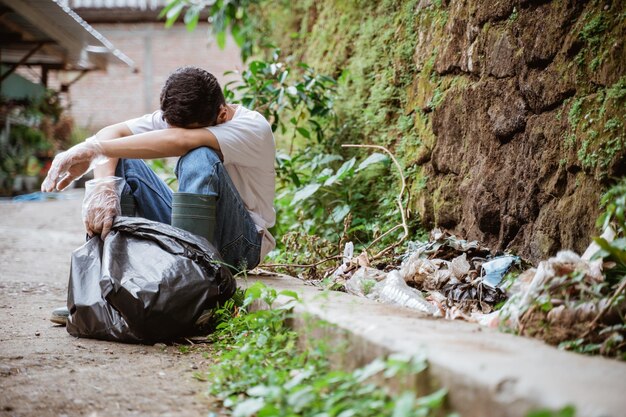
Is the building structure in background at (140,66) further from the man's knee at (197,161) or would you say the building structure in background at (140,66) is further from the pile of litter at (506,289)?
the pile of litter at (506,289)

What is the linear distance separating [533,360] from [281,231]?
127 inches

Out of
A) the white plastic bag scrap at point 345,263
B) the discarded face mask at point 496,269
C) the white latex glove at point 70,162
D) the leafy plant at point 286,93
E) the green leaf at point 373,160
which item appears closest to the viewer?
the discarded face mask at point 496,269

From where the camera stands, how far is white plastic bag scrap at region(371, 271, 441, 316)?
101 inches

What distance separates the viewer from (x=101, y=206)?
9.34 ft

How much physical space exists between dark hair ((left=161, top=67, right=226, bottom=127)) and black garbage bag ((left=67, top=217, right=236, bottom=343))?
55cm

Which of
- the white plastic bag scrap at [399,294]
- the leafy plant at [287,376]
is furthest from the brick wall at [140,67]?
the leafy plant at [287,376]

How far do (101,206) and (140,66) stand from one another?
14625 millimetres

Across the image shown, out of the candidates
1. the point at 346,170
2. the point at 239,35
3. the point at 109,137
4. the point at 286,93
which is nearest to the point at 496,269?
the point at 346,170

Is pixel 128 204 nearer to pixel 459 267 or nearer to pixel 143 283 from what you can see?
pixel 143 283

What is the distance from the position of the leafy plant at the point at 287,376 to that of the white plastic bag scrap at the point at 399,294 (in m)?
0.48

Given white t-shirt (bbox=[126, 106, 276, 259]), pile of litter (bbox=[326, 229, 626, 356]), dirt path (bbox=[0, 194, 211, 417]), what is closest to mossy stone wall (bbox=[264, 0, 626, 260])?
pile of litter (bbox=[326, 229, 626, 356])

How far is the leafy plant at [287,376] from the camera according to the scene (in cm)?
154

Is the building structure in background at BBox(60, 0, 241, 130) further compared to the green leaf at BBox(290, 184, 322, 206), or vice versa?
the building structure in background at BBox(60, 0, 241, 130)

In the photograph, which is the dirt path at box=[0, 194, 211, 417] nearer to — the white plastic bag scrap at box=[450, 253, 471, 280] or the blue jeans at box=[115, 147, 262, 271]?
the blue jeans at box=[115, 147, 262, 271]
